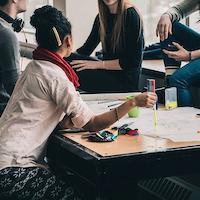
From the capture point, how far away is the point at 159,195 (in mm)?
2834

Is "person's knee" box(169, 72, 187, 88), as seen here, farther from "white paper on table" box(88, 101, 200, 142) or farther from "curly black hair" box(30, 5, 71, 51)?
"curly black hair" box(30, 5, 71, 51)

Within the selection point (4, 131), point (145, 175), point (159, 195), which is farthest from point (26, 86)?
point (159, 195)

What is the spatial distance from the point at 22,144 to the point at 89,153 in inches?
12.1

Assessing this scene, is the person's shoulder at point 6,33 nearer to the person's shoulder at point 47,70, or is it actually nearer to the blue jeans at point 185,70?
the person's shoulder at point 47,70

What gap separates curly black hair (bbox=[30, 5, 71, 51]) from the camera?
1.96m

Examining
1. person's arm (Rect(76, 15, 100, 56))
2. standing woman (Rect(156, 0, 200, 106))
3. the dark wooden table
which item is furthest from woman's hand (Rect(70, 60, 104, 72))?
the dark wooden table

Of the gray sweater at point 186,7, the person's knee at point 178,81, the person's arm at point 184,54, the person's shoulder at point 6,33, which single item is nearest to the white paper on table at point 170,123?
the person's knee at point 178,81

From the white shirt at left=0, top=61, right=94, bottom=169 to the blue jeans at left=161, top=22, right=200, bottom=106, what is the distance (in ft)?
2.61

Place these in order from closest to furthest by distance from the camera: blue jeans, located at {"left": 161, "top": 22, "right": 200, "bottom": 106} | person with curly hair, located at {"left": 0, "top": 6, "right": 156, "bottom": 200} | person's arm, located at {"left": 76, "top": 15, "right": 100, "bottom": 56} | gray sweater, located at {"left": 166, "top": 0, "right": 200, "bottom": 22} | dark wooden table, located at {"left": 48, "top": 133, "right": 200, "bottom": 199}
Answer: dark wooden table, located at {"left": 48, "top": 133, "right": 200, "bottom": 199} → person with curly hair, located at {"left": 0, "top": 6, "right": 156, "bottom": 200} → blue jeans, located at {"left": 161, "top": 22, "right": 200, "bottom": 106} → gray sweater, located at {"left": 166, "top": 0, "right": 200, "bottom": 22} → person's arm, located at {"left": 76, "top": 15, "right": 100, "bottom": 56}

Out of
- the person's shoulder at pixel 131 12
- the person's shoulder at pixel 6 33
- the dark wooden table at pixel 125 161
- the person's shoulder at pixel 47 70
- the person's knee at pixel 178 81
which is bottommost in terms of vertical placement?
the dark wooden table at pixel 125 161

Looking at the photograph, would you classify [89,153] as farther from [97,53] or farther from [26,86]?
[97,53]

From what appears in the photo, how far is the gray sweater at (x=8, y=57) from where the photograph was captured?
7.90ft

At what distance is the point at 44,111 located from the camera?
1.95 meters

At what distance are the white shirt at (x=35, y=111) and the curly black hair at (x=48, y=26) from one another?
0.08 metres
